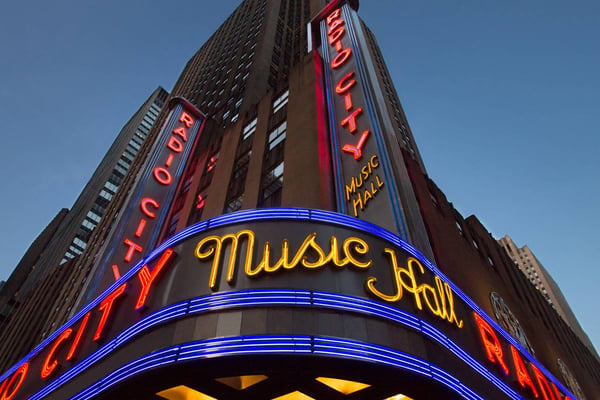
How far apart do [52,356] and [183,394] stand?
5467 mm

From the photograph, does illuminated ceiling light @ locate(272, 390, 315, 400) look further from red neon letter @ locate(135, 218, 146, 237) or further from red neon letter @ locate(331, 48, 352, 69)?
red neon letter @ locate(331, 48, 352, 69)

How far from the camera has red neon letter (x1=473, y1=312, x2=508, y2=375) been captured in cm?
1178

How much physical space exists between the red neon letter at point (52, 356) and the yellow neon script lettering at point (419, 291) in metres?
9.52

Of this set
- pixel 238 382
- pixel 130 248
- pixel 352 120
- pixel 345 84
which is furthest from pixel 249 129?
pixel 238 382

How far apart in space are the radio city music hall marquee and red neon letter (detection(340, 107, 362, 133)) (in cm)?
825

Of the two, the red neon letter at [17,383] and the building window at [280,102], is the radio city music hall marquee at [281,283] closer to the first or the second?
the red neon letter at [17,383]

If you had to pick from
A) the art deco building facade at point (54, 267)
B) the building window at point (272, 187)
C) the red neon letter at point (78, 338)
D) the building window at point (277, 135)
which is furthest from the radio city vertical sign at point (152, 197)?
the art deco building facade at point (54, 267)

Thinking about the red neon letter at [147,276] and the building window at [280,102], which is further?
the building window at [280,102]

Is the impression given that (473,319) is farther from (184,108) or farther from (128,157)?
(128,157)

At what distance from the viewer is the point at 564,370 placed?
2583 cm

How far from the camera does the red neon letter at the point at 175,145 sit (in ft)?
89.1

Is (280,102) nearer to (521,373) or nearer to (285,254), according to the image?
(285,254)

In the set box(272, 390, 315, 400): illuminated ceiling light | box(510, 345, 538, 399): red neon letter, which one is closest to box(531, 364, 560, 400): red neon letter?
box(510, 345, 538, 399): red neon letter

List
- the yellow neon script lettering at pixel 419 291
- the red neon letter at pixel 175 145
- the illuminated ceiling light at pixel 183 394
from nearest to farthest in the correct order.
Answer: the yellow neon script lettering at pixel 419 291 → the illuminated ceiling light at pixel 183 394 → the red neon letter at pixel 175 145
